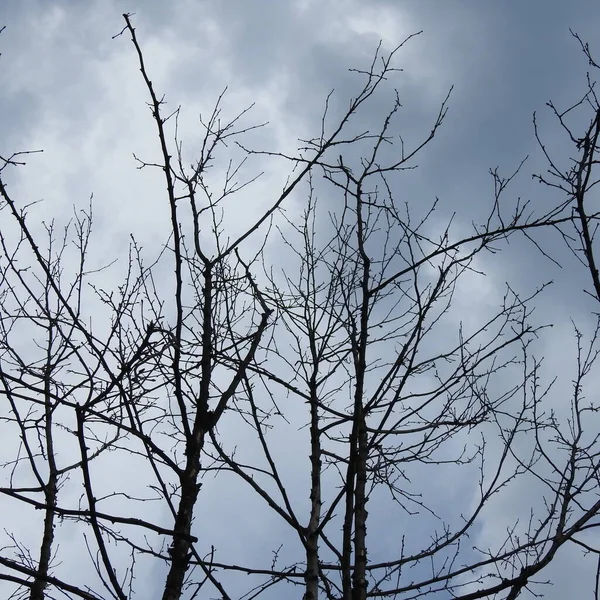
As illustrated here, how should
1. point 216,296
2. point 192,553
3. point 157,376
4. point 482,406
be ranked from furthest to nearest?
point 482,406
point 216,296
point 157,376
point 192,553

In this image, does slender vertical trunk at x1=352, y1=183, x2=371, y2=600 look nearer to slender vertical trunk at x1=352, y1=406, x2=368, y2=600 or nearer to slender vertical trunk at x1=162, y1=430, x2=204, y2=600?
slender vertical trunk at x1=352, y1=406, x2=368, y2=600

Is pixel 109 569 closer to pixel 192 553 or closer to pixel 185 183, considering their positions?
pixel 192 553

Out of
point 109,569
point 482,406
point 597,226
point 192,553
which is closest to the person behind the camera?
point 109,569

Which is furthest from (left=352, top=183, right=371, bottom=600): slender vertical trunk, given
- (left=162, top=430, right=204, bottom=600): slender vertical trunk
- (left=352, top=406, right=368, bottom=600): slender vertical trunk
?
(left=162, top=430, right=204, bottom=600): slender vertical trunk

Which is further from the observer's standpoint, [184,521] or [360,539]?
[360,539]

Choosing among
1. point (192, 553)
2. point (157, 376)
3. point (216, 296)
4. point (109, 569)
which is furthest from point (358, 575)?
point (216, 296)

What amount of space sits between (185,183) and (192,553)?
1.91 meters

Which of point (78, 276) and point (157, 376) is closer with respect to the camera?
point (157, 376)

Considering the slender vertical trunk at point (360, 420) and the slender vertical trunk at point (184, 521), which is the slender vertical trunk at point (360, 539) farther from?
the slender vertical trunk at point (184, 521)

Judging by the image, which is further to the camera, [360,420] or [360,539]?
[360,539]

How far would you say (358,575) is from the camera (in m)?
2.63

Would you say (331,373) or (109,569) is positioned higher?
(331,373)

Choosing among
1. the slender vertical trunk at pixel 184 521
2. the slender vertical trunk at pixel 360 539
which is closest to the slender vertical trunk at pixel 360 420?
the slender vertical trunk at pixel 360 539

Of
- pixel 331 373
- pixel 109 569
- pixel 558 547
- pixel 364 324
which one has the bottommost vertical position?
pixel 109 569
